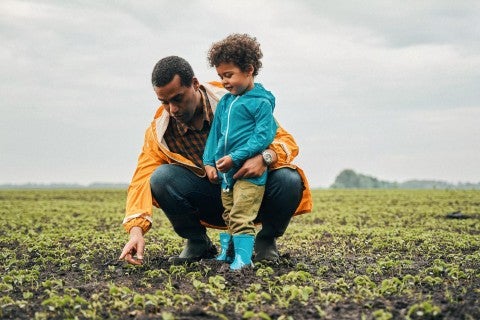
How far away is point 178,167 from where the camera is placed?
19.3 feet

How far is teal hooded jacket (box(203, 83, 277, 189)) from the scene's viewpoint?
5172 mm

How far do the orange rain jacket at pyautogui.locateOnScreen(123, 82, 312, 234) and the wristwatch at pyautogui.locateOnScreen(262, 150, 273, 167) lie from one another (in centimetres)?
19

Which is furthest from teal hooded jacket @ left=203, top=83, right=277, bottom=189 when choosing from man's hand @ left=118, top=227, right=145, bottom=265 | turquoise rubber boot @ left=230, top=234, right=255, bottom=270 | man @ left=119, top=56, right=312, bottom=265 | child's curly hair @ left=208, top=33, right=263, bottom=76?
man's hand @ left=118, top=227, right=145, bottom=265

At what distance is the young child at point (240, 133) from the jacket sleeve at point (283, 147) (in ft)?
0.72

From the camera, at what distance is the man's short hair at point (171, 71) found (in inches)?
210

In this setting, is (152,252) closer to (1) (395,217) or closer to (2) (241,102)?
(2) (241,102)

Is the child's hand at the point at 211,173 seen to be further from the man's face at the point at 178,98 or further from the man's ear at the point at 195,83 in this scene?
the man's ear at the point at 195,83

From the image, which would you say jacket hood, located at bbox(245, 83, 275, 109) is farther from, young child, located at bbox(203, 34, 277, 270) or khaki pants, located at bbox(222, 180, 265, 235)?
khaki pants, located at bbox(222, 180, 265, 235)

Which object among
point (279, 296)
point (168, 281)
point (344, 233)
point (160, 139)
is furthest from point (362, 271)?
point (344, 233)

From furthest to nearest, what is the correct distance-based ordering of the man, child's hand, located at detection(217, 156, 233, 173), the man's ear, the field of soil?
the man's ear, the man, child's hand, located at detection(217, 156, 233, 173), the field of soil

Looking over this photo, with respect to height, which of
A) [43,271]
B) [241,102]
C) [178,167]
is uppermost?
[241,102]

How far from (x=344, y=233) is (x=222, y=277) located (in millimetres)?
5177

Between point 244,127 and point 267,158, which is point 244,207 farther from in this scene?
point 244,127

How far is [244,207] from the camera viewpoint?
201 inches
